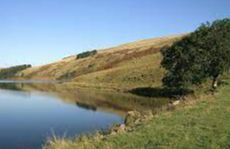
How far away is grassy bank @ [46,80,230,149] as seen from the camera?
17.6 m

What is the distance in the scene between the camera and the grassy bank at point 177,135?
1759 cm

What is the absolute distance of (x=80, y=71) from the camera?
7210 inches

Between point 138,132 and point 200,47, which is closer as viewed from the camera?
point 138,132

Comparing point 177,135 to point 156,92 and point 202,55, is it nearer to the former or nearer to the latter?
point 202,55

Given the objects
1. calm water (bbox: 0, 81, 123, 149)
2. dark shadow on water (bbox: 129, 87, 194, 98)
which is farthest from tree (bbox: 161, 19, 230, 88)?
calm water (bbox: 0, 81, 123, 149)

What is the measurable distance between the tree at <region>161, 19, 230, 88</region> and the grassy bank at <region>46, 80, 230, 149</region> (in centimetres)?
3215

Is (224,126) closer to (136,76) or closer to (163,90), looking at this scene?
(163,90)

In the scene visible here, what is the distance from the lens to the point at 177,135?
19.1 m

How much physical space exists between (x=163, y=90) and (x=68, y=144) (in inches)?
2306

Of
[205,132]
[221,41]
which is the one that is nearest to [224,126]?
[205,132]

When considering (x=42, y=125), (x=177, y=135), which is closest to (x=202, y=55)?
(x=42, y=125)

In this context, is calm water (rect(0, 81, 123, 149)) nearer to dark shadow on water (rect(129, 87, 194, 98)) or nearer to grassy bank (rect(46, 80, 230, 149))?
grassy bank (rect(46, 80, 230, 149))

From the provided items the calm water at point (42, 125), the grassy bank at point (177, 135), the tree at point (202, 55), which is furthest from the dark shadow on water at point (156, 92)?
the grassy bank at point (177, 135)

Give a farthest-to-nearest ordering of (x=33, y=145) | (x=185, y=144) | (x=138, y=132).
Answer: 1. (x=33, y=145)
2. (x=138, y=132)
3. (x=185, y=144)
